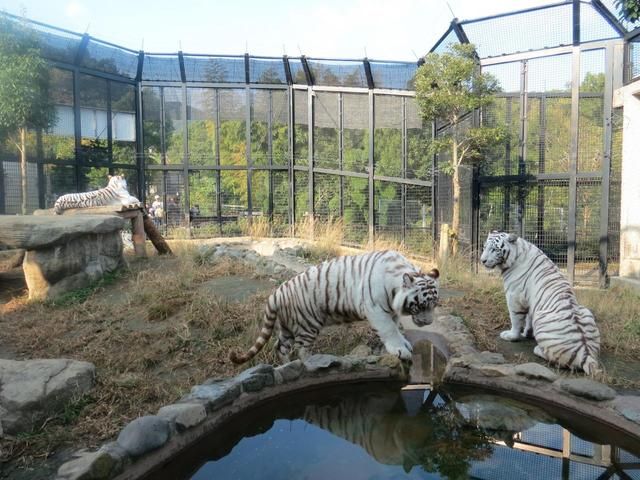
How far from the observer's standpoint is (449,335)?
16.1 ft

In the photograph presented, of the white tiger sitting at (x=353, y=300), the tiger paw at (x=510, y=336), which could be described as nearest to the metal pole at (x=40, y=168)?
the white tiger sitting at (x=353, y=300)

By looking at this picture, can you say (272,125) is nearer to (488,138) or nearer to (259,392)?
(488,138)

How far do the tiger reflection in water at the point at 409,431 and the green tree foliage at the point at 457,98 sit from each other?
6.59 meters

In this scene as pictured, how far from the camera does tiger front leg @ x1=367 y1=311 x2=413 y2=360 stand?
4059 millimetres

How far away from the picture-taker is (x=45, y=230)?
6.63 m

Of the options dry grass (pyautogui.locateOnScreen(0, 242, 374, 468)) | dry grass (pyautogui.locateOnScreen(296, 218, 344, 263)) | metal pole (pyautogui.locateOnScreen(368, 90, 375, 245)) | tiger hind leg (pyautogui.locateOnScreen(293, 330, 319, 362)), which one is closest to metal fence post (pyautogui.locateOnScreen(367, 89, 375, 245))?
metal pole (pyautogui.locateOnScreen(368, 90, 375, 245))

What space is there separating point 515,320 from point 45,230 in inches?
228

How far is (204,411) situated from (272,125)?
1280 cm

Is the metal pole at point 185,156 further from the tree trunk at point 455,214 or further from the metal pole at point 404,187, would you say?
the tree trunk at point 455,214

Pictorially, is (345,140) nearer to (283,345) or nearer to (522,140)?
(522,140)

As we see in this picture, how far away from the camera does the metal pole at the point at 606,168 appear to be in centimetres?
889

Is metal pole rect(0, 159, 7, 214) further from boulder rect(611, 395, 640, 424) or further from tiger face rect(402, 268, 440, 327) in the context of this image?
boulder rect(611, 395, 640, 424)

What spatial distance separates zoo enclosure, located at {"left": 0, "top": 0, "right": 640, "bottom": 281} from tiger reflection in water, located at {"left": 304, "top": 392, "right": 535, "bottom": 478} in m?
6.64

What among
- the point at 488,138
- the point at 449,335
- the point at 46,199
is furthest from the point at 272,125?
the point at 449,335
